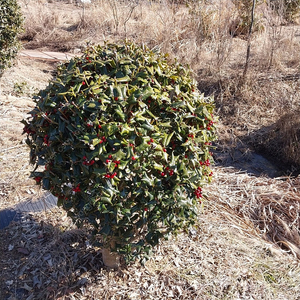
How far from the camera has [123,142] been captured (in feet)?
6.19

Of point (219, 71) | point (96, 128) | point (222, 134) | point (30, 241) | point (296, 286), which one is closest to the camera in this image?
point (96, 128)

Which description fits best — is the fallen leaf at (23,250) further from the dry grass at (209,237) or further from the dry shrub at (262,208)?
the dry shrub at (262,208)

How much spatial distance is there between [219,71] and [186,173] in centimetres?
518

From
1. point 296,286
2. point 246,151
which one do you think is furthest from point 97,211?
point 246,151

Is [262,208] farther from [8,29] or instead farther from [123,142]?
[8,29]

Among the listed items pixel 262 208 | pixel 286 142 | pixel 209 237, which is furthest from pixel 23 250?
pixel 286 142

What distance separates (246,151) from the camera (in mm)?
5570

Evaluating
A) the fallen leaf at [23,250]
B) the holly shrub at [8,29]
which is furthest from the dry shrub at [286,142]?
the holly shrub at [8,29]

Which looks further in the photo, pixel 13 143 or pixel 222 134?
pixel 222 134

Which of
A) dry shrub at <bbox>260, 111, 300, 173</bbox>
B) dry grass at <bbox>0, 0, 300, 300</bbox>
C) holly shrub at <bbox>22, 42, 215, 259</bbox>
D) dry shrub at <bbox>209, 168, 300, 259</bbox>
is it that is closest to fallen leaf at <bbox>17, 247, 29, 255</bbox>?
dry grass at <bbox>0, 0, 300, 300</bbox>

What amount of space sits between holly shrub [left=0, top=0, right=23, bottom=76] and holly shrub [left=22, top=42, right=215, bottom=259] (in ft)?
13.1

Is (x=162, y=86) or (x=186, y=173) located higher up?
(x=162, y=86)

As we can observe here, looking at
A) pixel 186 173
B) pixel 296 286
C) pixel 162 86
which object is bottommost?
pixel 296 286

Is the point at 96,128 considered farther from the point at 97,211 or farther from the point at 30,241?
the point at 30,241
